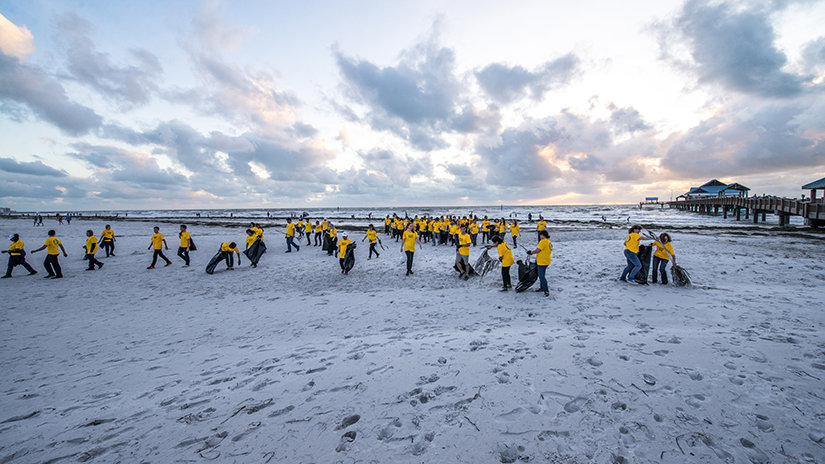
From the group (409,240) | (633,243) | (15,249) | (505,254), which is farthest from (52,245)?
(633,243)

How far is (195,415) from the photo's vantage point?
3600 mm

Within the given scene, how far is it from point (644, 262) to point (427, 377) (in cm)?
856

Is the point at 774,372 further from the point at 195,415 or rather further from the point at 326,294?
the point at 326,294

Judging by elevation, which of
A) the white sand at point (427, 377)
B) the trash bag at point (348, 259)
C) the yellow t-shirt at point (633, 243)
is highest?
the yellow t-shirt at point (633, 243)

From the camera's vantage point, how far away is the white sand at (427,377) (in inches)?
118

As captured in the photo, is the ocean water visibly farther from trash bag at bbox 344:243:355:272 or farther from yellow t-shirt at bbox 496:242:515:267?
yellow t-shirt at bbox 496:242:515:267

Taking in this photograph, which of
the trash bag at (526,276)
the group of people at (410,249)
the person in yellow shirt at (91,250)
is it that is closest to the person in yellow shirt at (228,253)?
the group of people at (410,249)

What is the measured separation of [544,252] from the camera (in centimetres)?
823

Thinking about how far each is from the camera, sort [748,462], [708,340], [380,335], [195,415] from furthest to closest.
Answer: [380,335], [708,340], [195,415], [748,462]

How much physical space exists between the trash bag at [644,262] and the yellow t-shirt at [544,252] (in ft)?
10.7

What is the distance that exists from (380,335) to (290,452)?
10.4ft

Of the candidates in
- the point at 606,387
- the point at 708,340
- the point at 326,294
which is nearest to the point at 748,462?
the point at 606,387

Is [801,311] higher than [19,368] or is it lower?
higher

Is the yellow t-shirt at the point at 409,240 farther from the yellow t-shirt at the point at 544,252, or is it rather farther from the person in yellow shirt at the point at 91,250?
the person in yellow shirt at the point at 91,250
